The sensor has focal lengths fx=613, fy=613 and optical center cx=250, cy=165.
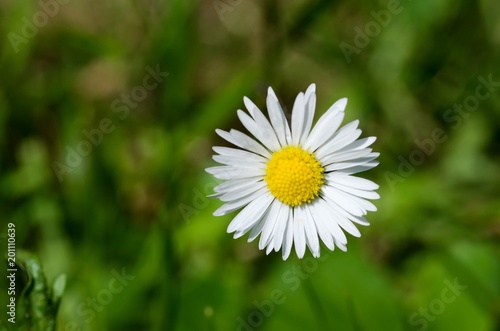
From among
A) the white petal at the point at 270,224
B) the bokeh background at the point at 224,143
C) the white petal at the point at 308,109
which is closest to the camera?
the white petal at the point at 308,109

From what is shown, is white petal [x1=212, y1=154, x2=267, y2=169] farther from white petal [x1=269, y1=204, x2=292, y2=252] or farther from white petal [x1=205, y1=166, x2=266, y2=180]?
white petal [x1=269, y1=204, x2=292, y2=252]

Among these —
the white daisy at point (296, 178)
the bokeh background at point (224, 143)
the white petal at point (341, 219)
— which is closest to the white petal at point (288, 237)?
the white daisy at point (296, 178)

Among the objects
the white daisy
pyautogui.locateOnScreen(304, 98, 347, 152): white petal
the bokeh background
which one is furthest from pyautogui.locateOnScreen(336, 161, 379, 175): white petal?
the bokeh background

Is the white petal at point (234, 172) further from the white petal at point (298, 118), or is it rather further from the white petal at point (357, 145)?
the white petal at point (357, 145)

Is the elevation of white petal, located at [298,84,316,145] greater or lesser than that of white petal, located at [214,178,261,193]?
greater

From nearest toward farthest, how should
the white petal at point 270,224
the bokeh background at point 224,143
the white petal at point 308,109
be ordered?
the white petal at point 308,109
the white petal at point 270,224
the bokeh background at point 224,143

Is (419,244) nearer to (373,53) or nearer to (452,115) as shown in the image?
(452,115)

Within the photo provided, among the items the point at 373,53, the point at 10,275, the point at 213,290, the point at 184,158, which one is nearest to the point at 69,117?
the point at 184,158

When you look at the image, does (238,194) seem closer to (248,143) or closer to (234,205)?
(234,205)
